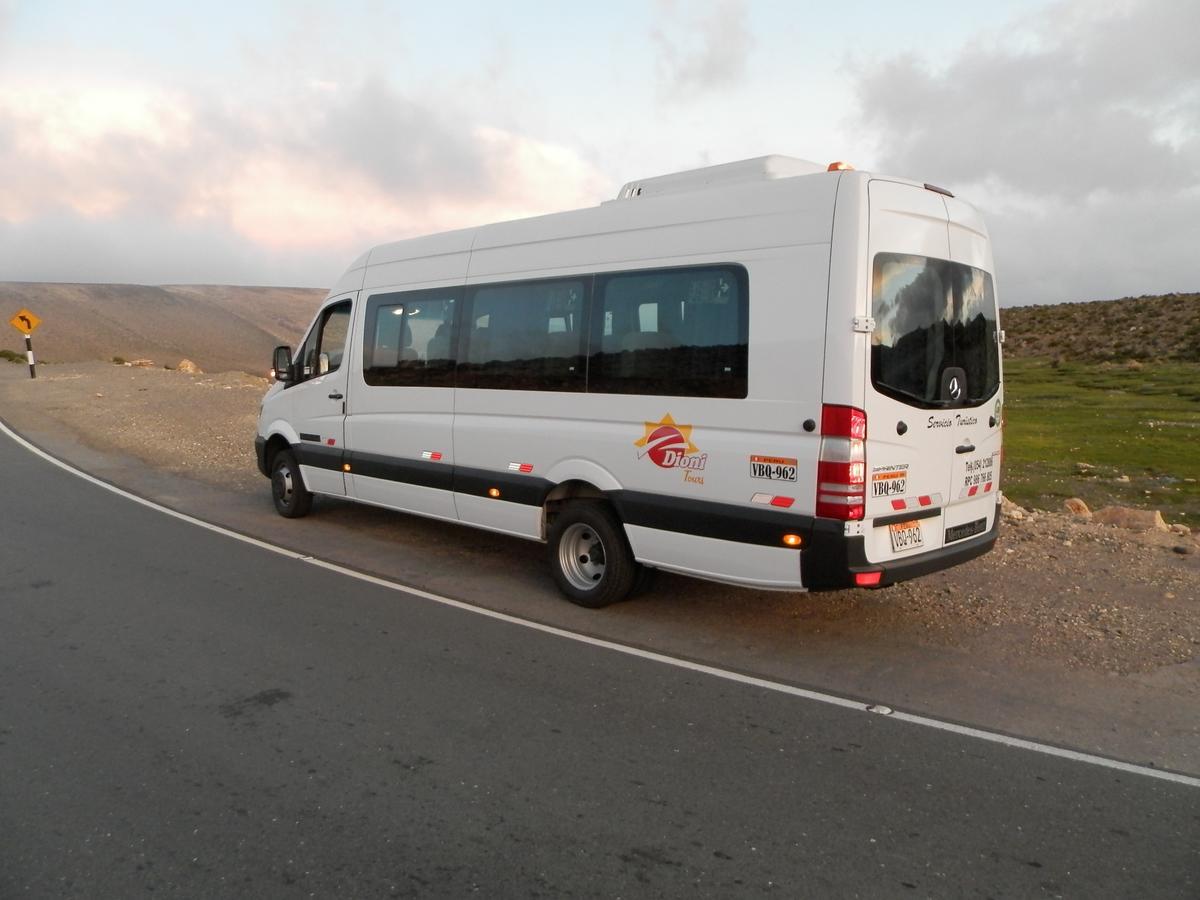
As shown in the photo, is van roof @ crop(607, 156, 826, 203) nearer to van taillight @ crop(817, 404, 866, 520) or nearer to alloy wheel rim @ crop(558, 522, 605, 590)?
van taillight @ crop(817, 404, 866, 520)

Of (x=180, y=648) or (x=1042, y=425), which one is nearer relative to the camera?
(x=180, y=648)

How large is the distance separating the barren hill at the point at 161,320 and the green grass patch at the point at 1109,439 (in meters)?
55.5

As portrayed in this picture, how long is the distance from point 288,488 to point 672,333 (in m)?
5.65

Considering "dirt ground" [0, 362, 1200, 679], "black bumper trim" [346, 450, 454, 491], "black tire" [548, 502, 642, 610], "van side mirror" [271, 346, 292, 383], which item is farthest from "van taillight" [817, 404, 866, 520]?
"van side mirror" [271, 346, 292, 383]

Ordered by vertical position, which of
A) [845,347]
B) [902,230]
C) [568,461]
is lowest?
[568,461]

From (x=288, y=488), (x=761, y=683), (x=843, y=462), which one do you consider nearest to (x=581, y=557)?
(x=761, y=683)

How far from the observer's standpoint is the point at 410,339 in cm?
836

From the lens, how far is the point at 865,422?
5.31 meters

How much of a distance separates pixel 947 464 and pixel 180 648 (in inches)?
196

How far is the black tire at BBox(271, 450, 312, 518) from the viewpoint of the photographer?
9891mm

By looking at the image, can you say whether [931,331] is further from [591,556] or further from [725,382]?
[591,556]

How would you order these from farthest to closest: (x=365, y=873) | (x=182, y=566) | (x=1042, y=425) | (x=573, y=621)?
(x=1042, y=425) < (x=182, y=566) < (x=573, y=621) < (x=365, y=873)

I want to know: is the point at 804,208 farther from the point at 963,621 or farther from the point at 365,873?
the point at 365,873

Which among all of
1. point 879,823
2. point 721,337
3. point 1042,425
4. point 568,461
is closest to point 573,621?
point 568,461
